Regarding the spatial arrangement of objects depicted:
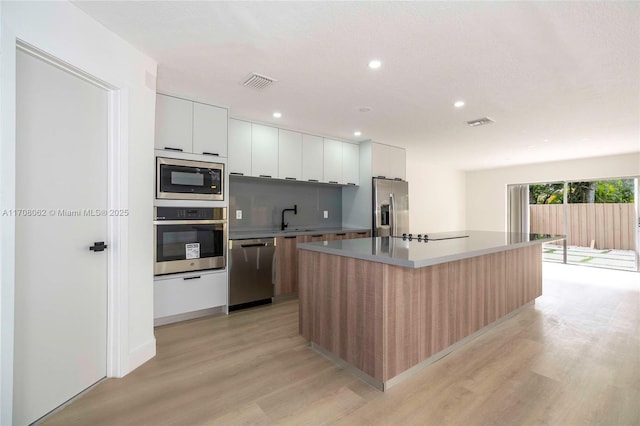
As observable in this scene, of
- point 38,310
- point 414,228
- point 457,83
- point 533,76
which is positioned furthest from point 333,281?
point 414,228

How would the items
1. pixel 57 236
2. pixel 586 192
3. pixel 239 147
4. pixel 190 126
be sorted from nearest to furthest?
pixel 57 236 < pixel 190 126 < pixel 239 147 < pixel 586 192

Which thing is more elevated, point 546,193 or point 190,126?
point 190,126

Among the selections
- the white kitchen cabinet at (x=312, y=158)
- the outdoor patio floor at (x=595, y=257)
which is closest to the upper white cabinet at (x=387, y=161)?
the white kitchen cabinet at (x=312, y=158)


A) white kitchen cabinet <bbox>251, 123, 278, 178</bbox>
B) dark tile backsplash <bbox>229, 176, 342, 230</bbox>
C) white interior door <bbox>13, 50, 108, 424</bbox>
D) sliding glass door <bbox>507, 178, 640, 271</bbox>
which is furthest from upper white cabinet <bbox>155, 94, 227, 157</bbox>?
sliding glass door <bbox>507, 178, 640, 271</bbox>

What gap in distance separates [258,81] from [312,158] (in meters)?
1.86

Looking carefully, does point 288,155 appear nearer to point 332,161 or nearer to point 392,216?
point 332,161

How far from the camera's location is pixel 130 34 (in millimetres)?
2041

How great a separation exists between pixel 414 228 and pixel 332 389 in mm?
5870

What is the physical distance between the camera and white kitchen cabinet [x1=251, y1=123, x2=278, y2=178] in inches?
153

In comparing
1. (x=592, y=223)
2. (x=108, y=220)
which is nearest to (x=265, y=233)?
(x=108, y=220)

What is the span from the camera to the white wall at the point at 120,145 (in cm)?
139

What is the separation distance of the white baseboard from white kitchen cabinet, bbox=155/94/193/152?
1.81 m

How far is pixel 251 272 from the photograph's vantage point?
3.62m

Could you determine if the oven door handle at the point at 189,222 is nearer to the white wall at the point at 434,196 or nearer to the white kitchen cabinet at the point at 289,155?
the white kitchen cabinet at the point at 289,155
